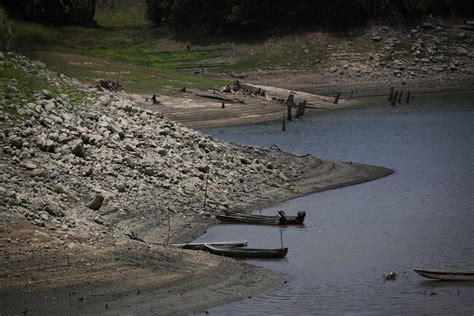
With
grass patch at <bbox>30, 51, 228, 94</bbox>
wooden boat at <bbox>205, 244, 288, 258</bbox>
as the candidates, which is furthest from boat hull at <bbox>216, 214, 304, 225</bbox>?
grass patch at <bbox>30, 51, 228, 94</bbox>

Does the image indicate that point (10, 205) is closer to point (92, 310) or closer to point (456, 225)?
point (92, 310)

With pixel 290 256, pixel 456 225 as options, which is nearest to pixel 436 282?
pixel 290 256

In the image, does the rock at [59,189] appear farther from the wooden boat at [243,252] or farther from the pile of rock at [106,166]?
the wooden boat at [243,252]

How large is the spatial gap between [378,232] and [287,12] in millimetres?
64877

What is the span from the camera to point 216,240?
3619cm

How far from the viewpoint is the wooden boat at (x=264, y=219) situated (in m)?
38.4

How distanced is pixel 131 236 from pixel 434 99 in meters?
52.9

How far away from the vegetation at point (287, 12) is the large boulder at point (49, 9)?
9.40 m

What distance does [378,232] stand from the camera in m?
37.9

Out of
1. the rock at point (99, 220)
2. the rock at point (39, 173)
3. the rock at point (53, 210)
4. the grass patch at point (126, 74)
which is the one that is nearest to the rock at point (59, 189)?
the rock at point (39, 173)

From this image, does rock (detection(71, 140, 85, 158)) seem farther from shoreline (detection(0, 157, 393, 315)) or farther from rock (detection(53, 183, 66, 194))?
shoreline (detection(0, 157, 393, 315))

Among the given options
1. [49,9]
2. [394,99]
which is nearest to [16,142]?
[394,99]

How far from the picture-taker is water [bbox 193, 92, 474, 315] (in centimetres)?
2955

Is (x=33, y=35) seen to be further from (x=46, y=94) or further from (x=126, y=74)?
(x=46, y=94)
